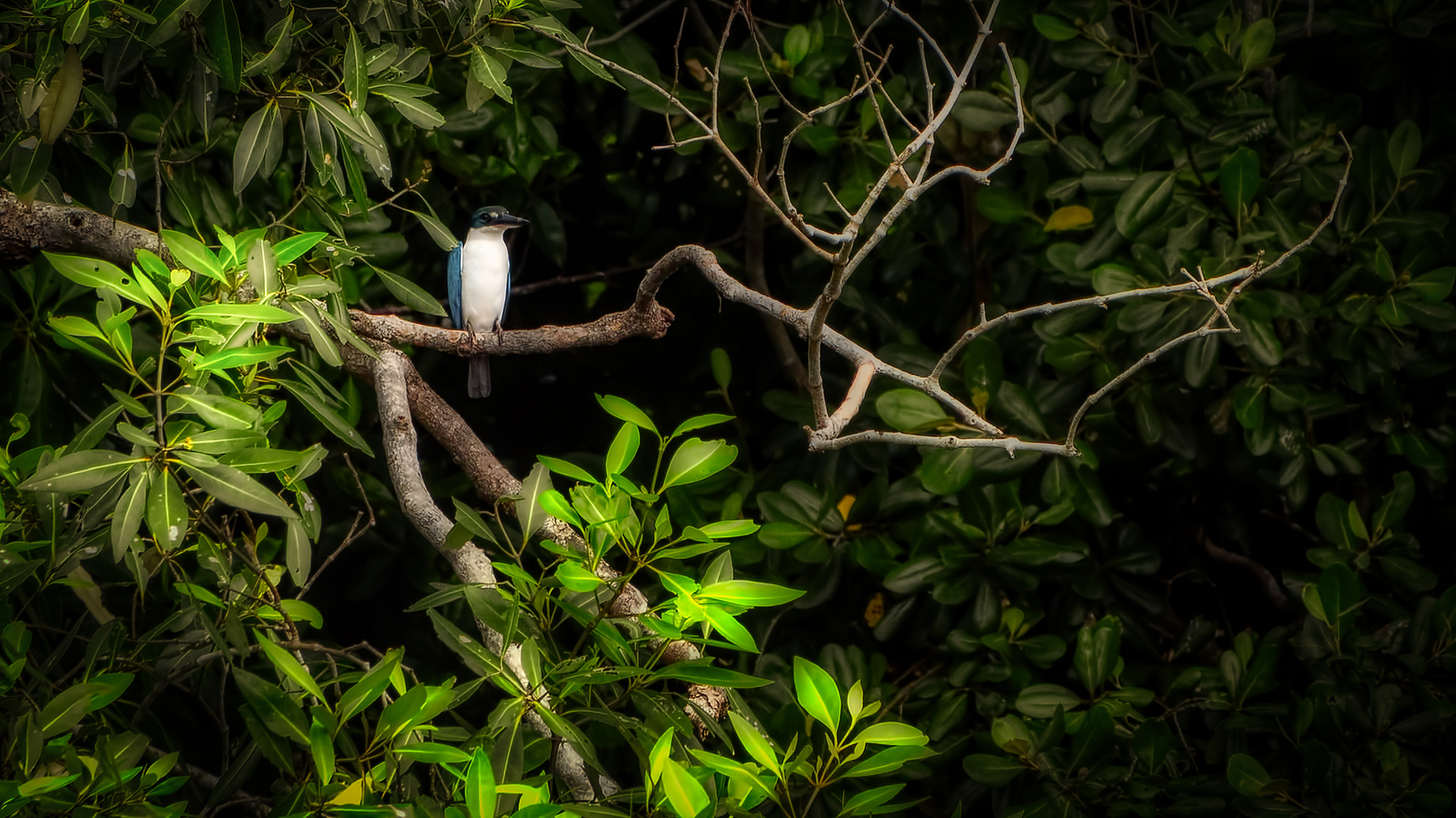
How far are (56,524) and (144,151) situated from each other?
4.15ft

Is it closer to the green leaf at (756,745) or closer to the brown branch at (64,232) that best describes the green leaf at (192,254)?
the brown branch at (64,232)

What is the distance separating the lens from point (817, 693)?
1286mm

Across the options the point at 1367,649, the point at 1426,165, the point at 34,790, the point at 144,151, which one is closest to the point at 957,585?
the point at 1367,649

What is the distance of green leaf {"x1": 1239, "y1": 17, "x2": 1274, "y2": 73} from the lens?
7.57ft

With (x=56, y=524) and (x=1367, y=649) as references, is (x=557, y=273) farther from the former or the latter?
(x=1367, y=649)

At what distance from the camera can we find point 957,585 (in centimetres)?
234

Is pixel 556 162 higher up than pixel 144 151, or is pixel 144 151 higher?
pixel 144 151

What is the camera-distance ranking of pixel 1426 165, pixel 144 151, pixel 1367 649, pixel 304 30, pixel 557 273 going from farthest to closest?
pixel 557 273 → pixel 1426 165 → pixel 144 151 → pixel 1367 649 → pixel 304 30

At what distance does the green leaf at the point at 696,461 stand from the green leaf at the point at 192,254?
0.62m

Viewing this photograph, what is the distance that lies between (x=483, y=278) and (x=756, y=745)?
5.61 ft

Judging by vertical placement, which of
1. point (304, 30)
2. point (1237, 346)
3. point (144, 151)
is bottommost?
point (1237, 346)

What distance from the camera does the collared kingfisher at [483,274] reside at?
2.62 meters

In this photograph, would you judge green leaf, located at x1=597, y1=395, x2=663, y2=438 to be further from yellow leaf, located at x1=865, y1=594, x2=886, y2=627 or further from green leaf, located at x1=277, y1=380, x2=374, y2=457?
yellow leaf, located at x1=865, y1=594, x2=886, y2=627

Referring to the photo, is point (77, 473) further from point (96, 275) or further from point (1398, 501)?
point (1398, 501)
